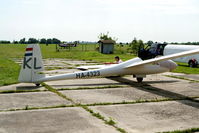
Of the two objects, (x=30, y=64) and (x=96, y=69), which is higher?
(x=30, y=64)

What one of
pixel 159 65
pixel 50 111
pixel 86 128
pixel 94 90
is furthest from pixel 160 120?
pixel 159 65

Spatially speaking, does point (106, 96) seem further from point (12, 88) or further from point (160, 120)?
point (12, 88)

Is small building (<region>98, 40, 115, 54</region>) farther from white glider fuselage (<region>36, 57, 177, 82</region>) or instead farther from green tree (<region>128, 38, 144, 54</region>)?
white glider fuselage (<region>36, 57, 177, 82</region>)

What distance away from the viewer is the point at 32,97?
10758mm

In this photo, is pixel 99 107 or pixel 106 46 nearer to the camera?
pixel 99 107

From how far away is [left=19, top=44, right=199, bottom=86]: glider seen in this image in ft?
38.9

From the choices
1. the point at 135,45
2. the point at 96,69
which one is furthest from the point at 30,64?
the point at 135,45

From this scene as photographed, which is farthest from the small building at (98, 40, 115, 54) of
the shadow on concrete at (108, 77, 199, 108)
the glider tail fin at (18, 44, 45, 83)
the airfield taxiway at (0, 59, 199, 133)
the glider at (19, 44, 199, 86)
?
the glider tail fin at (18, 44, 45, 83)

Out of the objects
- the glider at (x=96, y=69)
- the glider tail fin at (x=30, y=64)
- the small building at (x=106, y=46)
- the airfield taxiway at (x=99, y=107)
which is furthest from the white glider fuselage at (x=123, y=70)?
the small building at (x=106, y=46)

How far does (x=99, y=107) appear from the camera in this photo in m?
9.26

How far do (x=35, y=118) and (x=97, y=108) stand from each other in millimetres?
2252

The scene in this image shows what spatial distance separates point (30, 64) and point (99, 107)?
435 centimetres

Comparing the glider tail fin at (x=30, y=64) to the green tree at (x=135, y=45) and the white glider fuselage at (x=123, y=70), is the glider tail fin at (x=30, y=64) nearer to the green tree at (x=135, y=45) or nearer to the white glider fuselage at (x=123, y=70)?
the white glider fuselage at (x=123, y=70)

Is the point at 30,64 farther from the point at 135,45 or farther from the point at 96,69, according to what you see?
the point at 135,45
